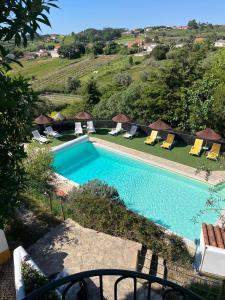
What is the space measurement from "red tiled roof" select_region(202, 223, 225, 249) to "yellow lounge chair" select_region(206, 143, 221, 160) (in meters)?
8.24

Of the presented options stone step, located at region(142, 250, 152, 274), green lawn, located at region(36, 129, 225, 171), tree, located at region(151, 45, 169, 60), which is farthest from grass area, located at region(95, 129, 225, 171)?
tree, located at region(151, 45, 169, 60)

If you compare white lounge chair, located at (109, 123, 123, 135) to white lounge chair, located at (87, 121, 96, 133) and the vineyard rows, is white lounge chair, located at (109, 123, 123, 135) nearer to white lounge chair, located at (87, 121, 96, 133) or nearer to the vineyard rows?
white lounge chair, located at (87, 121, 96, 133)

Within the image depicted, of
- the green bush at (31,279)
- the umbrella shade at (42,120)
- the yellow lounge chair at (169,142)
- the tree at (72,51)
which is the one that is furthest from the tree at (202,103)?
the tree at (72,51)

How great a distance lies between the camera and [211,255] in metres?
9.67

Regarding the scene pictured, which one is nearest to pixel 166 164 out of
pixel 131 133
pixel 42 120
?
pixel 131 133

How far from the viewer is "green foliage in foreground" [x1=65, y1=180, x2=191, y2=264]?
1041cm

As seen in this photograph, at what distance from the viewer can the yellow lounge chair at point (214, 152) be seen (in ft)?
60.6

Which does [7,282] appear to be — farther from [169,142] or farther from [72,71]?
[72,71]

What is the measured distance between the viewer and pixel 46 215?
11.8 m

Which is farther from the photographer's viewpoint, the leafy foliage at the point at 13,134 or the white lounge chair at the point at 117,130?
the white lounge chair at the point at 117,130

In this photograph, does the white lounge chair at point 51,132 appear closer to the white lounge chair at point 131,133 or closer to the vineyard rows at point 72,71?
the white lounge chair at point 131,133

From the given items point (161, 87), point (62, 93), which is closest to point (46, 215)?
point (161, 87)

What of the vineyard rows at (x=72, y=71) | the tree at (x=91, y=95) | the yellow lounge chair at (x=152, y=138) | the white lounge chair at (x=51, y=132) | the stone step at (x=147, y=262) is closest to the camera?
the stone step at (x=147, y=262)

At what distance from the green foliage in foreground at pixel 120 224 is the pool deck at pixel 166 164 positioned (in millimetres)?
5296
